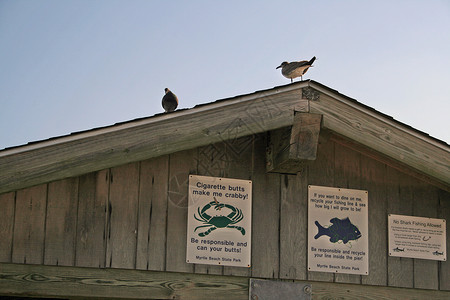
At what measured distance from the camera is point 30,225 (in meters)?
4.89

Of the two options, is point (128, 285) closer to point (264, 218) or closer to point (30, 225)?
point (30, 225)

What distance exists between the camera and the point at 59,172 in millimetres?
4535

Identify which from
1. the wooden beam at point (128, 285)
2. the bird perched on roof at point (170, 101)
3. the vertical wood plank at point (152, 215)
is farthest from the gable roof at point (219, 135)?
the bird perched on roof at point (170, 101)

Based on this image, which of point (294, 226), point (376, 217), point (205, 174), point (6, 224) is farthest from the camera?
point (376, 217)

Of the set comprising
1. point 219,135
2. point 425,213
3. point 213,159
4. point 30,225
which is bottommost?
point 30,225

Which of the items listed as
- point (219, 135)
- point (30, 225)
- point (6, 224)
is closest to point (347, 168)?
point (219, 135)

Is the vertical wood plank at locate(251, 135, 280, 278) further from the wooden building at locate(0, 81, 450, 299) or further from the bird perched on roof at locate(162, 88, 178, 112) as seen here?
the bird perched on roof at locate(162, 88, 178, 112)

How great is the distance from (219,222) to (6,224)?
168 centimetres

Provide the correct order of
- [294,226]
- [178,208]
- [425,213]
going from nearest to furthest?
[178,208]
[294,226]
[425,213]

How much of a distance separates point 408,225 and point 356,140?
3.71 feet

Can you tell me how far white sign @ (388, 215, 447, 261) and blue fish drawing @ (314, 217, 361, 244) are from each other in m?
0.35

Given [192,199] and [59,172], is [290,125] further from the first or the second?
[59,172]

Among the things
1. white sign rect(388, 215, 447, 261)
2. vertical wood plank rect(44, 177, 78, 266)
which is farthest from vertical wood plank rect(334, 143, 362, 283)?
vertical wood plank rect(44, 177, 78, 266)

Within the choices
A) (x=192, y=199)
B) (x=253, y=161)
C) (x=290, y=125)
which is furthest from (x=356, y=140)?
(x=192, y=199)
